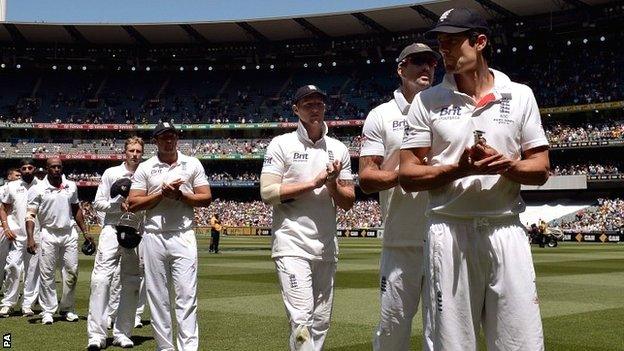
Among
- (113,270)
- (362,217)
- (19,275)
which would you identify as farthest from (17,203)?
(362,217)

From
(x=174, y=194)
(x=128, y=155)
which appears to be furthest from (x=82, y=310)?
(x=174, y=194)

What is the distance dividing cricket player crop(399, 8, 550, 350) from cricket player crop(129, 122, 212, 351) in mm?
3862

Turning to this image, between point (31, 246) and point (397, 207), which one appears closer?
point (397, 207)

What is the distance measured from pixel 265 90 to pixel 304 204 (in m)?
72.1

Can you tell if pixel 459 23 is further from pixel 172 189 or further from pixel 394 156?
pixel 172 189

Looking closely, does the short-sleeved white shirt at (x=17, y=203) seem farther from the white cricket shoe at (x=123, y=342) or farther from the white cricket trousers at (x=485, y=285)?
the white cricket trousers at (x=485, y=285)

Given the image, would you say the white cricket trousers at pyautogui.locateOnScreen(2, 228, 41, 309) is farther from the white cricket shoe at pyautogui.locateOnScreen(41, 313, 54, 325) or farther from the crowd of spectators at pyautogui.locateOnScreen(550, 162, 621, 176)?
the crowd of spectators at pyautogui.locateOnScreen(550, 162, 621, 176)

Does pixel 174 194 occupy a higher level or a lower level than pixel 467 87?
lower

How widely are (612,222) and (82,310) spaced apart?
152 feet

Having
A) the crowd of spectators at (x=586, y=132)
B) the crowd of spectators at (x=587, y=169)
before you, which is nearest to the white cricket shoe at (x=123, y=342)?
the crowd of spectators at (x=587, y=169)

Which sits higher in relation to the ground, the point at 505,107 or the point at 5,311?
the point at 505,107

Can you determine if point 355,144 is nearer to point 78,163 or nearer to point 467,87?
point 78,163

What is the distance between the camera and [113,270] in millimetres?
9562

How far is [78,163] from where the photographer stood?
7706 cm
